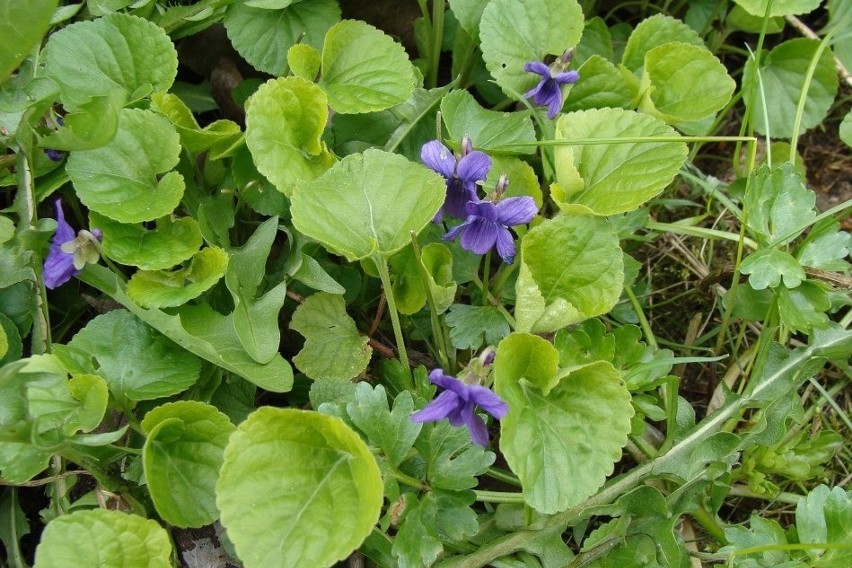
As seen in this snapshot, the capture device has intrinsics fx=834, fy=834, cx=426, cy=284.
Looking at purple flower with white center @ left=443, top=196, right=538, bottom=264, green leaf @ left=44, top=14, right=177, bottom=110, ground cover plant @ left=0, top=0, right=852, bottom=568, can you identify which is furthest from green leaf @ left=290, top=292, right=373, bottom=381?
green leaf @ left=44, top=14, right=177, bottom=110

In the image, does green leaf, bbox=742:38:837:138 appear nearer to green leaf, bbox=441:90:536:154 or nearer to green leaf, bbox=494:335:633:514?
green leaf, bbox=441:90:536:154

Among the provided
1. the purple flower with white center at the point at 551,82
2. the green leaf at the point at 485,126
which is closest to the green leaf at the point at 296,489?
the green leaf at the point at 485,126

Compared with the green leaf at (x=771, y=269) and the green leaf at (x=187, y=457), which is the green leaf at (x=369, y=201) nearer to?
the green leaf at (x=187, y=457)

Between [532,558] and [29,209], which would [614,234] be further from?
[29,209]

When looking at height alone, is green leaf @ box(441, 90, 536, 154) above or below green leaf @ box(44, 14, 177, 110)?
below

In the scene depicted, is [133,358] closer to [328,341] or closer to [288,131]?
[328,341]

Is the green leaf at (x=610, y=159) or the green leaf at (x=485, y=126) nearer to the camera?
the green leaf at (x=610, y=159)
